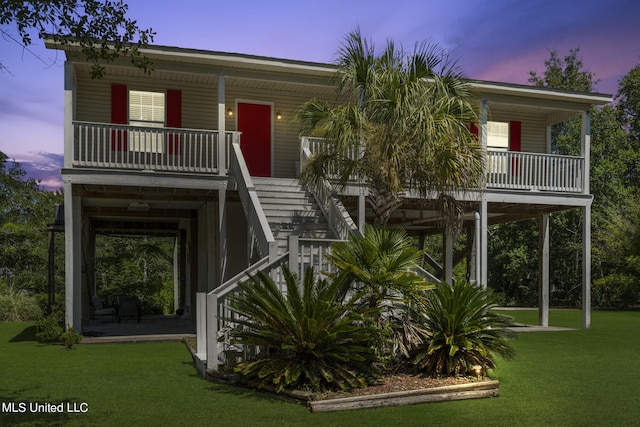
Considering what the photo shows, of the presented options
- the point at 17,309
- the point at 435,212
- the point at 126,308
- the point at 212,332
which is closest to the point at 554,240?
the point at 435,212

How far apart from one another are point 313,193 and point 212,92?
4.36 m

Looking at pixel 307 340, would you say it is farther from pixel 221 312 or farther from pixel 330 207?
pixel 330 207

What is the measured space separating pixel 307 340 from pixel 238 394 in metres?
1.05

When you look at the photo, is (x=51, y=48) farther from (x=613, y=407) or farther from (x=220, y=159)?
(x=613, y=407)

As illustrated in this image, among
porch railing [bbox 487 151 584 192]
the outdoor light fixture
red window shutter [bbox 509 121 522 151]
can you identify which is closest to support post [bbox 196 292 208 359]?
the outdoor light fixture

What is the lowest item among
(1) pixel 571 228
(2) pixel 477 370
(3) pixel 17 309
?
(3) pixel 17 309

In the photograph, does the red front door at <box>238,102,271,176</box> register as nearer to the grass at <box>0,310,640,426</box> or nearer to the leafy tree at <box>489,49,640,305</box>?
the grass at <box>0,310,640,426</box>

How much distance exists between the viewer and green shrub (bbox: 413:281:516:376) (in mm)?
7789

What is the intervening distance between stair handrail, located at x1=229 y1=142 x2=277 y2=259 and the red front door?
7.09 feet

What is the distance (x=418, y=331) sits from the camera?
8.11m

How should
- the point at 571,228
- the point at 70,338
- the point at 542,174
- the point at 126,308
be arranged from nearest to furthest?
the point at 70,338 < the point at 542,174 < the point at 126,308 < the point at 571,228

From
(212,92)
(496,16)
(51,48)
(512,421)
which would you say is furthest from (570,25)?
(512,421)

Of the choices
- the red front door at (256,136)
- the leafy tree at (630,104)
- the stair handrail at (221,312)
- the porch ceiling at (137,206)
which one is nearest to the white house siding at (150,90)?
the red front door at (256,136)

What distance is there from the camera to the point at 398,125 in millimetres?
10219
